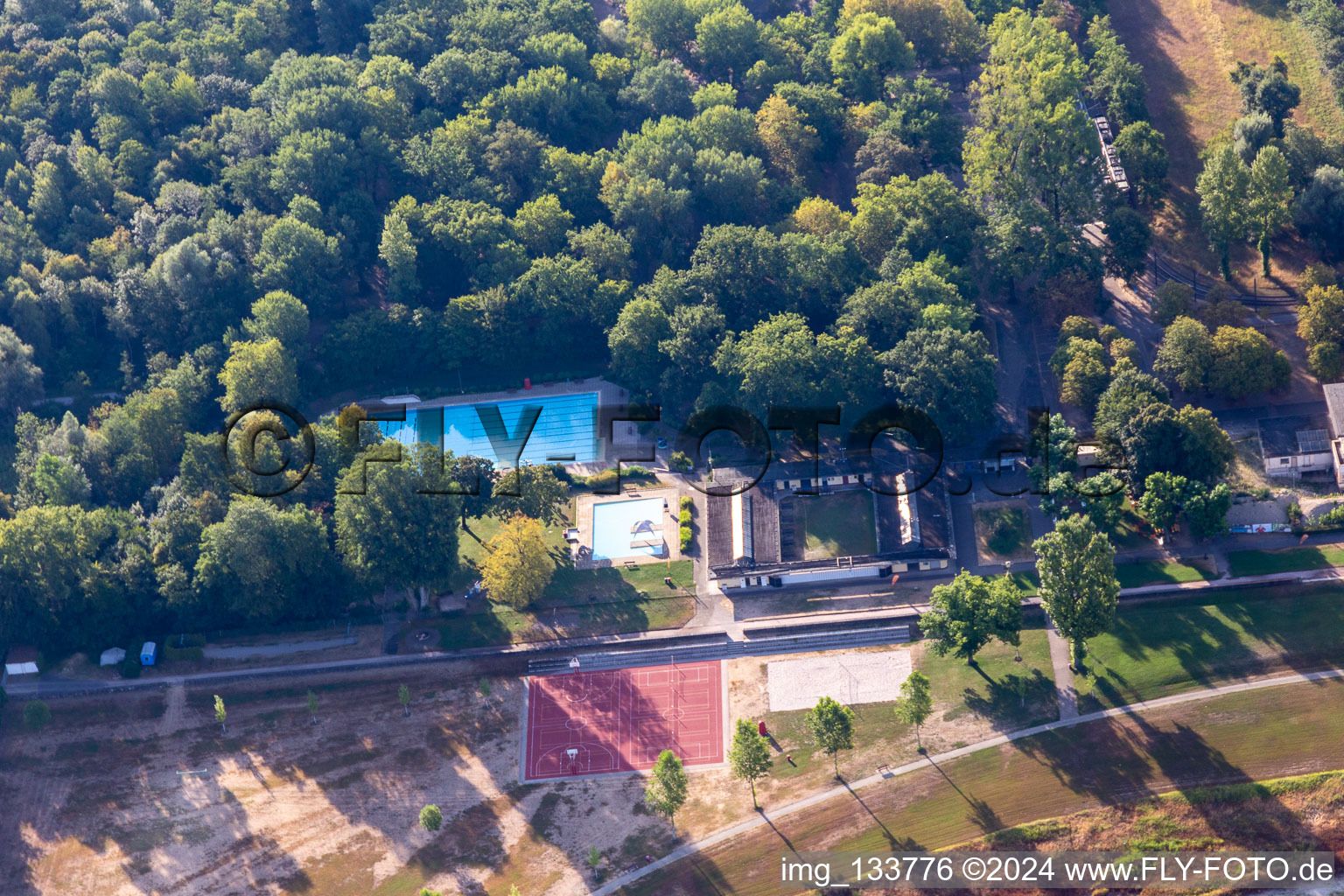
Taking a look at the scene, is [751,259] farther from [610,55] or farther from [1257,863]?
[1257,863]

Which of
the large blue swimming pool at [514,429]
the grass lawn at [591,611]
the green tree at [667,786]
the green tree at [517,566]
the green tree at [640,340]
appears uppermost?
the green tree at [640,340]

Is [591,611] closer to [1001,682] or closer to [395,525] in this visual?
[395,525]

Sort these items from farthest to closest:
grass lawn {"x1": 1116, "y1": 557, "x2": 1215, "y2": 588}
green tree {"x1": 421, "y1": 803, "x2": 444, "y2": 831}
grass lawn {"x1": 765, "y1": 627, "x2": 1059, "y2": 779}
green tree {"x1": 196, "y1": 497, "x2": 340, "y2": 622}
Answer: green tree {"x1": 196, "y1": 497, "x2": 340, "y2": 622}
grass lawn {"x1": 1116, "y1": 557, "x2": 1215, "y2": 588}
grass lawn {"x1": 765, "y1": 627, "x2": 1059, "y2": 779}
green tree {"x1": 421, "y1": 803, "x2": 444, "y2": 831}

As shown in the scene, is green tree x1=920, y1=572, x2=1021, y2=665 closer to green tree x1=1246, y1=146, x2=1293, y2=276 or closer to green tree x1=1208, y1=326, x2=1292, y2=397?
green tree x1=1208, y1=326, x2=1292, y2=397

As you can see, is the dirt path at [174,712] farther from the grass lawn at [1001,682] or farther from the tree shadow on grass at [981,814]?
the tree shadow on grass at [981,814]

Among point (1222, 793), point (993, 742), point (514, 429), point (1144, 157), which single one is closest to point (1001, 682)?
point (993, 742)

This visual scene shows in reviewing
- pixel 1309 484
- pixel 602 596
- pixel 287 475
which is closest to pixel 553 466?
pixel 602 596

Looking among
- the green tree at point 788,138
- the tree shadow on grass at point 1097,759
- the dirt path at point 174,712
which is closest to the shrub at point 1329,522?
the tree shadow on grass at point 1097,759

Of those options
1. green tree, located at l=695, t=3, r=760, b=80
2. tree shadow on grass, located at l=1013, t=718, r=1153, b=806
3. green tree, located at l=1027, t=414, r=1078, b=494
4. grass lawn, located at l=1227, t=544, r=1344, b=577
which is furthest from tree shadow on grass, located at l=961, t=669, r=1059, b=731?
green tree, located at l=695, t=3, r=760, b=80
